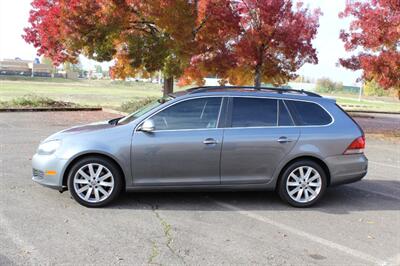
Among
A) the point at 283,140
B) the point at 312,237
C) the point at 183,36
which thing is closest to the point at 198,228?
the point at 312,237

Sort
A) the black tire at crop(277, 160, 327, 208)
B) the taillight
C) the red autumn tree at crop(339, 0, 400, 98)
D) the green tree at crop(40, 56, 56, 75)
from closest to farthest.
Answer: the black tire at crop(277, 160, 327, 208) → the taillight → the red autumn tree at crop(339, 0, 400, 98) → the green tree at crop(40, 56, 56, 75)

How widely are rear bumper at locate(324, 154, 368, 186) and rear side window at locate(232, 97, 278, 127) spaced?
0.99 metres

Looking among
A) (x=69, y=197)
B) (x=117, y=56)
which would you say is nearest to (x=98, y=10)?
(x=117, y=56)

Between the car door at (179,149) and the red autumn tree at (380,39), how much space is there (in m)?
10.3

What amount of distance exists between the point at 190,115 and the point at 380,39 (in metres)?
10.7

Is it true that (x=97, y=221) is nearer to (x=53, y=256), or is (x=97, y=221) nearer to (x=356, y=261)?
(x=53, y=256)

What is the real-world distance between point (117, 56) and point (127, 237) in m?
14.4

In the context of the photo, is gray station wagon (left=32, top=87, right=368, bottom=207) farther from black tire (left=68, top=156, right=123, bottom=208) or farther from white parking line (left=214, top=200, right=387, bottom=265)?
white parking line (left=214, top=200, right=387, bottom=265)

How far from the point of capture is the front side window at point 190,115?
589 centimetres

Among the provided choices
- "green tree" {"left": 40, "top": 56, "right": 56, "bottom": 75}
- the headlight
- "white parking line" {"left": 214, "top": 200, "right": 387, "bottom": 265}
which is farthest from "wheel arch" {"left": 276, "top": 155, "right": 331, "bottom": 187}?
"green tree" {"left": 40, "top": 56, "right": 56, "bottom": 75}

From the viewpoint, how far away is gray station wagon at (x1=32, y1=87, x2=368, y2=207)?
5730 mm

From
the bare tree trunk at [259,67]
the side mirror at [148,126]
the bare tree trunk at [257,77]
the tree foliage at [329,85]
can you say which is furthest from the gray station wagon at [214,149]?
the tree foliage at [329,85]

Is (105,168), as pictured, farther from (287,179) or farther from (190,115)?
(287,179)

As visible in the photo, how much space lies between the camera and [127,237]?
15.6 feet
